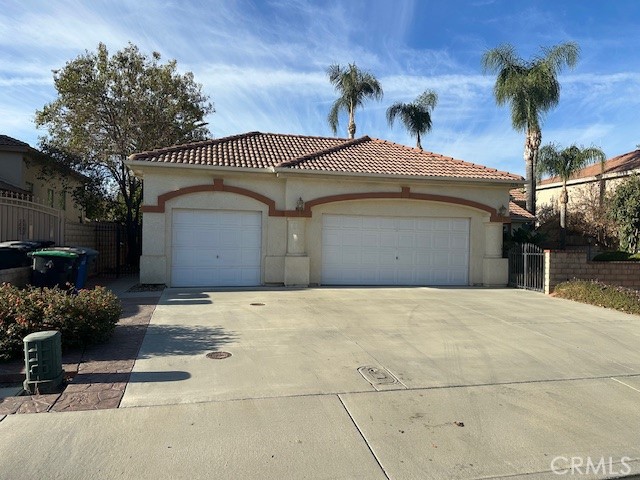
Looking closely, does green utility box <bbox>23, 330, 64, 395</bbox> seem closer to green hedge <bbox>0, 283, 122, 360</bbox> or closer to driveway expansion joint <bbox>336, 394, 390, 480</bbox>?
green hedge <bbox>0, 283, 122, 360</bbox>

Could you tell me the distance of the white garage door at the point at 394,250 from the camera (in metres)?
14.9

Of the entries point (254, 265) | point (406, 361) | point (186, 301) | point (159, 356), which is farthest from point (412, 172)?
point (159, 356)

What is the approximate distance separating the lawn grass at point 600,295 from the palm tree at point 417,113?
803 inches

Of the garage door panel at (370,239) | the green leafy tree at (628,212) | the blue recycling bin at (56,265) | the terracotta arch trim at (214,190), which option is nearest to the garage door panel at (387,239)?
the garage door panel at (370,239)

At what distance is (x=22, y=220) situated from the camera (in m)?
11.4

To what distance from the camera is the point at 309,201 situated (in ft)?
47.3

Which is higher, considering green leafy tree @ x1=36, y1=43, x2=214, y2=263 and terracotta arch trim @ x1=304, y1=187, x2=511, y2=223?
green leafy tree @ x1=36, y1=43, x2=214, y2=263

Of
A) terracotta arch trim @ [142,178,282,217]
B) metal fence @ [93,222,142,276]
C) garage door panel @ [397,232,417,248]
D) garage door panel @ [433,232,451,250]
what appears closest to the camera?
terracotta arch trim @ [142,178,282,217]

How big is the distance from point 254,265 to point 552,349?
30.1 feet

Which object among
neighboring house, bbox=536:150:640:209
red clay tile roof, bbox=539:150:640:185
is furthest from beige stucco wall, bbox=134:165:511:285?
red clay tile roof, bbox=539:150:640:185

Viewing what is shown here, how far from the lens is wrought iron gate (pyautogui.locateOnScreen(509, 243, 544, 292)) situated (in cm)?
1423

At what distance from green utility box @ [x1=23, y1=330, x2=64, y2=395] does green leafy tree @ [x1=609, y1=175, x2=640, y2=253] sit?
17221mm

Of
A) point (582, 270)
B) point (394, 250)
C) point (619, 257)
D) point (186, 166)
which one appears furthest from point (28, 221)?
point (619, 257)

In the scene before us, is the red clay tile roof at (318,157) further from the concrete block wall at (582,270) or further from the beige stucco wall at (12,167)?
the beige stucco wall at (12,167)
